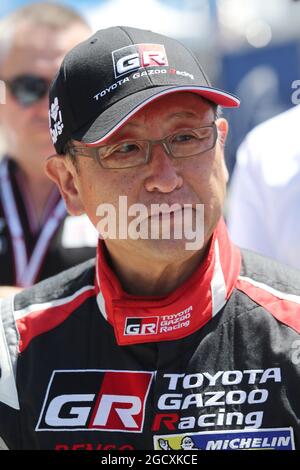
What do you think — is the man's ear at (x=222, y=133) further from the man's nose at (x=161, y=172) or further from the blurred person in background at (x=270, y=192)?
the blurred person in background at (x=270, y=192)

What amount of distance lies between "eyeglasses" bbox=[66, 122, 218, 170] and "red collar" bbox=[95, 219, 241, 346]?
0.74 ft

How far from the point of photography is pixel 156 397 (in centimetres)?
182

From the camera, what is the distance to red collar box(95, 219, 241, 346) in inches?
72.9

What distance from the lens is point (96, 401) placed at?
1.85m

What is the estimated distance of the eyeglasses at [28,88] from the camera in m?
3.12

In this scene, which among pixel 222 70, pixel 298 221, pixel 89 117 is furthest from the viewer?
pixel 222 70

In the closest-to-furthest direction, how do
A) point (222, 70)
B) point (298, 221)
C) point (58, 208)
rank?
point (298, 221) < point (58, 208) < point (222, 70)

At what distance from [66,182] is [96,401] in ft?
1.90

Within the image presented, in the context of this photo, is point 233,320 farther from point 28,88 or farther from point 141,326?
point 28,88

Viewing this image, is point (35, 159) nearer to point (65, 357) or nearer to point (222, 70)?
point (65, 357)

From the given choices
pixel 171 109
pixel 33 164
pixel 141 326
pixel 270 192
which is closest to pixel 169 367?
pixel 141 326

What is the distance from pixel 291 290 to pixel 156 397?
0.39 m

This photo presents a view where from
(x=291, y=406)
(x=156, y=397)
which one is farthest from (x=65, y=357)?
(x=291, y=406)

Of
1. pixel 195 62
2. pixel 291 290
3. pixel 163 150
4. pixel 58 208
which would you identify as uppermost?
pixel 195 62
